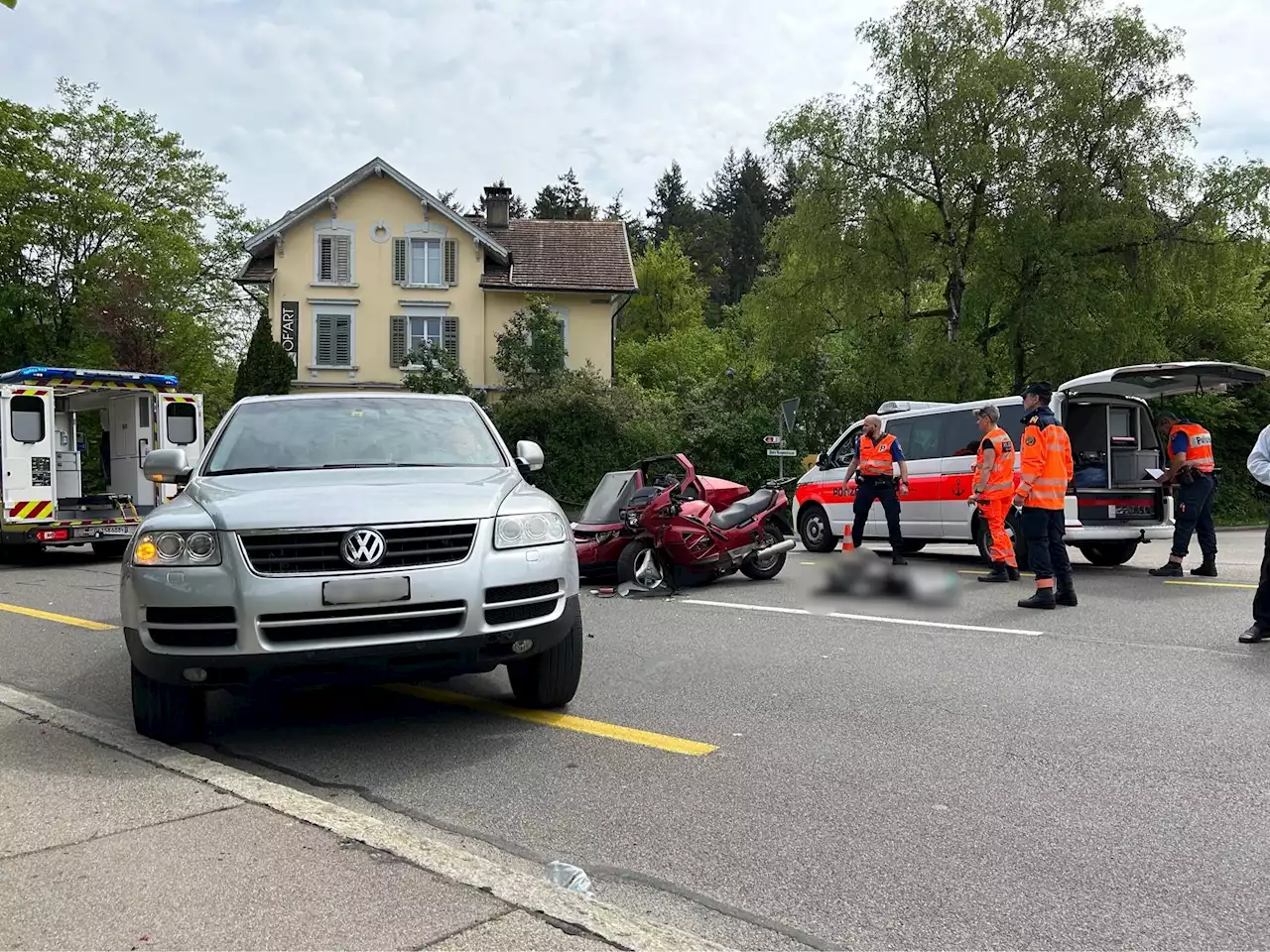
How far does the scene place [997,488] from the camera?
11.2m

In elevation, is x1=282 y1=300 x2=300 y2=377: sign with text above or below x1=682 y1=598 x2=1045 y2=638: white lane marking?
above

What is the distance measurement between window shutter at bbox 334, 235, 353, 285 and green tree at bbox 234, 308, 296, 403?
122 inches

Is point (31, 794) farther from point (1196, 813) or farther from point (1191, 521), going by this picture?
point (1191, 521)

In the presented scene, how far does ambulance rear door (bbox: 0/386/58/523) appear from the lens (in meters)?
15.2

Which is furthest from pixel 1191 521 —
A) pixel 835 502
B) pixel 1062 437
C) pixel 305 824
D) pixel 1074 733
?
pixel 305 824

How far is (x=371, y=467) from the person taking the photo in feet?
18.9

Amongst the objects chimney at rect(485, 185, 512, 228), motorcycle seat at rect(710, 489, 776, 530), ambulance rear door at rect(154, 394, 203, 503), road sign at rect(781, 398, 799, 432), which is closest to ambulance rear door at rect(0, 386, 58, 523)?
ambulance rear door at rect(154, 394, 203, 503)

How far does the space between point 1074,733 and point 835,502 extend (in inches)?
379

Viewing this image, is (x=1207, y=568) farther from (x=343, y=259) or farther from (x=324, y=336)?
(x=343, y=259)

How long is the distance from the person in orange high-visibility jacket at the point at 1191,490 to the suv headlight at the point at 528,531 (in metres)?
8.62

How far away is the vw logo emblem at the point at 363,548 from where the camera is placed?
15.3 feet

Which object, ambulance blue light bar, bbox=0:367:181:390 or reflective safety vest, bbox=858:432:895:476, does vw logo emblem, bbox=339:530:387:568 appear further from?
ambulance blue light bar, bbox=0:367:181:390

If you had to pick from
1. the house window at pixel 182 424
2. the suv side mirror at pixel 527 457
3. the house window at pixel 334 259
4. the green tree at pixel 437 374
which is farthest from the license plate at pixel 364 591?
the house window at pixel 334 259

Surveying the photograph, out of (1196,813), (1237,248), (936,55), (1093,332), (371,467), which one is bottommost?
(1196,813)
